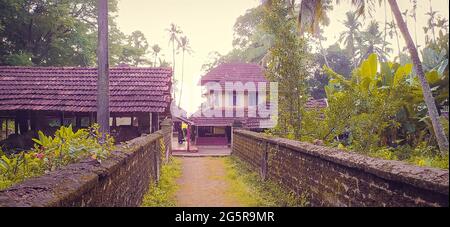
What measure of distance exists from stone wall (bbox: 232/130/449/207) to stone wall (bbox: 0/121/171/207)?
316 cm

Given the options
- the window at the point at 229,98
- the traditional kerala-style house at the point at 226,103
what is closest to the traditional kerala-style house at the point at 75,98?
the traditional kerala-style house at the point at 226,103

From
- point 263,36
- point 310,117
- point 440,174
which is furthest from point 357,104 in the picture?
point 263,36

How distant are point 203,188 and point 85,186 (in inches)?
296

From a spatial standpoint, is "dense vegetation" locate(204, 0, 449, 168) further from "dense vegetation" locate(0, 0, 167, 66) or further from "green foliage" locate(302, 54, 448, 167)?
"dense vegetation" locate(0, 0, 167, 66)

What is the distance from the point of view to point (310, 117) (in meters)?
10.6

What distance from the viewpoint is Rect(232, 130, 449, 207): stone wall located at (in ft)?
10.6

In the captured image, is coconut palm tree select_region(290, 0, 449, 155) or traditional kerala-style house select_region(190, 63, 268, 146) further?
traditional kerala-style house select_region(190, 63, 268, 146)

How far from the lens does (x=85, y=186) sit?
3.53 meters

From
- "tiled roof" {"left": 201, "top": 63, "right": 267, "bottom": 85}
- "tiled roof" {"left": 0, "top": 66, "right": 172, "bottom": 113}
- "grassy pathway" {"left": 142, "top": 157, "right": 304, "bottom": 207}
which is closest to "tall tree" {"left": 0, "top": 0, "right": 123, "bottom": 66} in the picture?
"tiled roof" {"left": 0, "top": 66, "right": 172, "bottom": 113}

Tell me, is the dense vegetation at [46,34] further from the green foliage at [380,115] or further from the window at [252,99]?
the green foliage at [380,115]

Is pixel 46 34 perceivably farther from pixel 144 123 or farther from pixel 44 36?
pixel 144 123

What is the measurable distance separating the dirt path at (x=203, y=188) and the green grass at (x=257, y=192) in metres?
0.26

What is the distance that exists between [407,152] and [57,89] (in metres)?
13.0
